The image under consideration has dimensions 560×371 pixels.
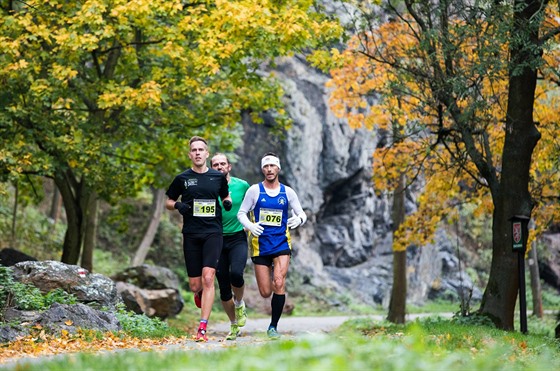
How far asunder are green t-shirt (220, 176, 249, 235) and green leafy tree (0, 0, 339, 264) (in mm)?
5360

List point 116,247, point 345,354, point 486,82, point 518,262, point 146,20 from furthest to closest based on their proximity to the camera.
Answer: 1. point 116,247
2. point 486,82
3. point 146,20
4. point 518,262
5. point 345,354

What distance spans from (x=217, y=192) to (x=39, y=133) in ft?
26.8

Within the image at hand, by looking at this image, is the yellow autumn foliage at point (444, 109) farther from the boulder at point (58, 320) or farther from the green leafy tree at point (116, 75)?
the boulder at point (58, 320)

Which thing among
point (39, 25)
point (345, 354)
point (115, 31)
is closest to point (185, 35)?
point (115, 31)

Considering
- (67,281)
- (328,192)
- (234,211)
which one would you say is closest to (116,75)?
(67,281)

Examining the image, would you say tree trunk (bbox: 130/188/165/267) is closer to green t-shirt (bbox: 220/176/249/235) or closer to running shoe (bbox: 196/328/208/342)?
green t-shirt (bbox: 220/176/249/235)

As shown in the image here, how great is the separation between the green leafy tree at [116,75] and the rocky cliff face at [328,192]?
14.6 metres

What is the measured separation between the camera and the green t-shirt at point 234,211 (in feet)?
39.8

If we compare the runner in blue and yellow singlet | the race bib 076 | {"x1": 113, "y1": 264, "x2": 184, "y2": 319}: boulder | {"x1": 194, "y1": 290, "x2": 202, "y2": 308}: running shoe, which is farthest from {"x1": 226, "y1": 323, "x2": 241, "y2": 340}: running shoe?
{"x1": 113, "y1": 264, "x2": 184, "y2": 319}: boulder

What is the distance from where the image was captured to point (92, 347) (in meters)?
9.68

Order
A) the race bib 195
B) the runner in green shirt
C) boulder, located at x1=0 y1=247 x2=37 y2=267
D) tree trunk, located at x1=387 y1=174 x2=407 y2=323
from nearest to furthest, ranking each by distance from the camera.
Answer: the race bib 195, the runner in green shirt, boulder, located at x1=0 y1=247 x2=37 y2=267, tree trunk, located at x1=387 y1=174 x2=407 y2=323

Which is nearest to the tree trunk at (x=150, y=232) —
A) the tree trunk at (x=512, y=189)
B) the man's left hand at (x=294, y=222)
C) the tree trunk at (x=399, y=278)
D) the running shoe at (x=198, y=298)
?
the tree trunk at (x=399, y=278)

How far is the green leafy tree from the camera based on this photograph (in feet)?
55.9

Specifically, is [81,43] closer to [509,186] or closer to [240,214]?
[240,214]
